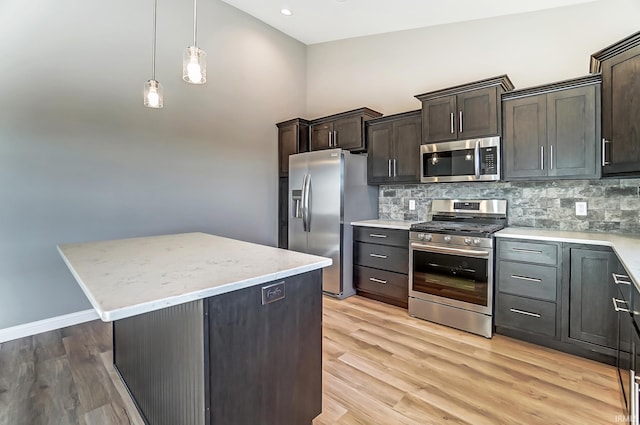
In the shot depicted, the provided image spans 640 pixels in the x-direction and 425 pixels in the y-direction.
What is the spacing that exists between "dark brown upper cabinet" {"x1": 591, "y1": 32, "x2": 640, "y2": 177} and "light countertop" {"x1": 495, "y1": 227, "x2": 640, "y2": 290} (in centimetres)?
49

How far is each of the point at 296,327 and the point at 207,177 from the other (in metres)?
2.98

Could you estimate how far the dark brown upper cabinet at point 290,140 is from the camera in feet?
14.9

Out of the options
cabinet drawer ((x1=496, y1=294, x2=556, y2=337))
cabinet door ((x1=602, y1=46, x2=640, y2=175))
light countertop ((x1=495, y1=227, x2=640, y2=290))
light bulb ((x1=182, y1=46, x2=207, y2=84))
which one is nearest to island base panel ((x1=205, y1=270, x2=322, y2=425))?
light bulb ((x1=182, y1=46, x2=207, y2=84))

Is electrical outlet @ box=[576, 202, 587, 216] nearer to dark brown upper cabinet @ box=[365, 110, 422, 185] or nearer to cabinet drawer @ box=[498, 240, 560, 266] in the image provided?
cabinet drawer @ box=[498, 240, 560, 266]

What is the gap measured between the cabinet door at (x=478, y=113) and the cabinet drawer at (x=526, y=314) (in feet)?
5.00

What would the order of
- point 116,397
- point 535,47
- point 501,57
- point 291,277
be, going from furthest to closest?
1. point 501,57
2. point 535,47
3. point 116,397
4. point 291,277

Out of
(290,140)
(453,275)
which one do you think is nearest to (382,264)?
(453,275)

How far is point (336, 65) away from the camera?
4.84 metres

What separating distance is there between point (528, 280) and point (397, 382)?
1427 mm

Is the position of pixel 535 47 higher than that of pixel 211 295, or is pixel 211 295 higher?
pixel 535 47

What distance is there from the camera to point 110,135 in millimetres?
3199

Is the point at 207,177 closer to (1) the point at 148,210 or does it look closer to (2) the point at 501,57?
(1) the point at 148,210

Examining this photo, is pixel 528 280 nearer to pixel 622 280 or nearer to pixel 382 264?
pixel 622 280

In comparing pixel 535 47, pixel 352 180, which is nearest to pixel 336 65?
pixel 352 180
